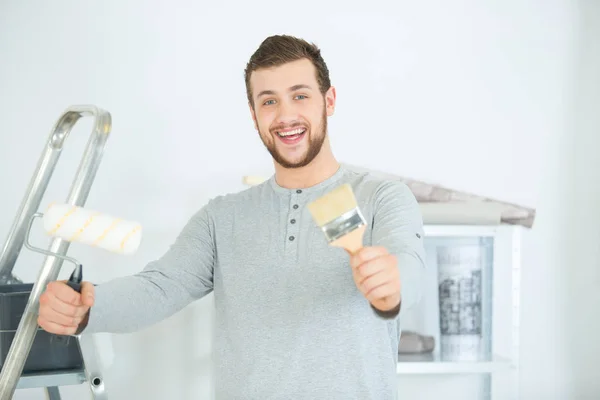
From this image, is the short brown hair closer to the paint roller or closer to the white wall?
the paint roller

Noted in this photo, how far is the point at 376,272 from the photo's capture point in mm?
1264

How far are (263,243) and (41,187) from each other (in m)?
0.57

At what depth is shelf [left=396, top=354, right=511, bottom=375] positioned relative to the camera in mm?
2443

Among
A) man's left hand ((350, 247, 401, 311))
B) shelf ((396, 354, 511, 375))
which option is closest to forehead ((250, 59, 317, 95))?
man's left hand ((350, 247, 401, 311))

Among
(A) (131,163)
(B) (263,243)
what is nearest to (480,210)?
(B) (263,243)

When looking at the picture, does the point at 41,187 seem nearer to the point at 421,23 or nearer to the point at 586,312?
the point at 421,23

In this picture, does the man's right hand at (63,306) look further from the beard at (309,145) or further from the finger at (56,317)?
the beard at (309,145)

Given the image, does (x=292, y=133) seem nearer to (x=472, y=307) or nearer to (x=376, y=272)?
(x=376, y=272)

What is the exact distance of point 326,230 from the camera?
4.23ft

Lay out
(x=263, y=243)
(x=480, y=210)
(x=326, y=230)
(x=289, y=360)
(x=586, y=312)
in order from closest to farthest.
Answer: (x=326, y=230), (x=289, y=360), (x=263, y=243), (x=480, y=210), (x=586, y=312)

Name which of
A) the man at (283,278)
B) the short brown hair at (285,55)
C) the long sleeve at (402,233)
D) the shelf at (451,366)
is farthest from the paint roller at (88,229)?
the shelf at (451,366)

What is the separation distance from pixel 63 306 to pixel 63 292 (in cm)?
3

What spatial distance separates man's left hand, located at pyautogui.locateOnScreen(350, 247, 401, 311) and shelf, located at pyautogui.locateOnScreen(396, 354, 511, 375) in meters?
1.20

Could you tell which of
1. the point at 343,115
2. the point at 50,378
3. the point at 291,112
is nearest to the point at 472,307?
the point at 343,115
